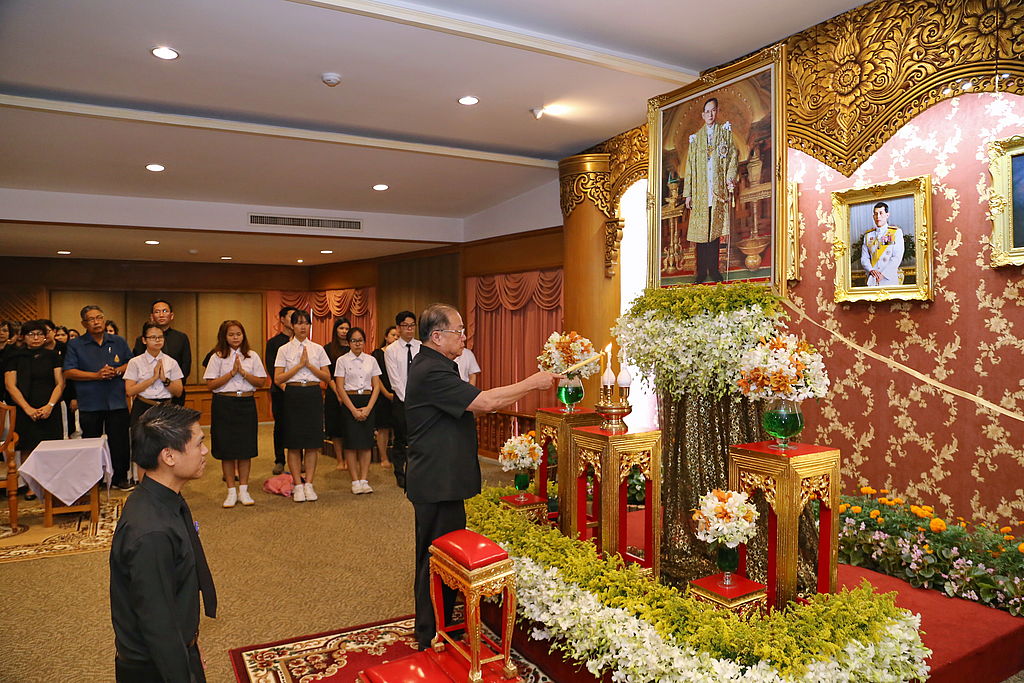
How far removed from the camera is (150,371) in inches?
242

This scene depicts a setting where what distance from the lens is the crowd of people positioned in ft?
19.9

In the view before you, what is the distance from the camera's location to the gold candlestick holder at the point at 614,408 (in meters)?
3.43

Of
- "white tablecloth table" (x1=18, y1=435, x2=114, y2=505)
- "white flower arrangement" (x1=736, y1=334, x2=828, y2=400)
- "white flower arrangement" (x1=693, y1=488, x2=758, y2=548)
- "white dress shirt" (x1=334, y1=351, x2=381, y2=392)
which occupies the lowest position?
"white tablecloth table" (x1=18, y1=435, x2=114, y2=505)

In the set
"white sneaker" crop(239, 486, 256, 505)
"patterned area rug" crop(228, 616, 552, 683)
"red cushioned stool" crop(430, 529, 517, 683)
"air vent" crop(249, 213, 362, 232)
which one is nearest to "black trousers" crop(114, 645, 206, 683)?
"red cushioned stool" crop(430, 529, 517, 683)

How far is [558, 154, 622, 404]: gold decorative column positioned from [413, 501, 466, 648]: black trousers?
10.5ft

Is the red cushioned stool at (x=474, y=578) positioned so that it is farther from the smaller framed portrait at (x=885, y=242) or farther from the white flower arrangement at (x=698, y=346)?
the smaller framed portrait at (x=885, y=242)

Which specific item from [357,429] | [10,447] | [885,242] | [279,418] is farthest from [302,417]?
[885,242]

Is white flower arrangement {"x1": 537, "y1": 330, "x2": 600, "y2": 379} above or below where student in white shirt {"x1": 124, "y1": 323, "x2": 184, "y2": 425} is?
above

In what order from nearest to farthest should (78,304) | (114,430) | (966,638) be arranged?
(966,638)
(114,430)
(78,304)

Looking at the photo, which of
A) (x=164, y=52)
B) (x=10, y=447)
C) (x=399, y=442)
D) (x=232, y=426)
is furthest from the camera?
(x=399, y=442)

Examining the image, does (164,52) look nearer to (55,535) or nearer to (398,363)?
(398,363)

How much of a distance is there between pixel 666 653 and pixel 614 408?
1183mm

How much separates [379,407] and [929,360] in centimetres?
564

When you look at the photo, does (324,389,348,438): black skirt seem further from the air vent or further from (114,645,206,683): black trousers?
(114,645,206,683): black trousers
